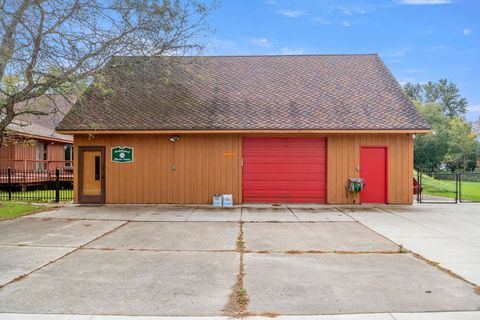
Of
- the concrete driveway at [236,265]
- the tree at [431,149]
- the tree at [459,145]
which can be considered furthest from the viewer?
the tree at [431,149]

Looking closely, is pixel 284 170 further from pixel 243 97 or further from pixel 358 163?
pixel 243 97

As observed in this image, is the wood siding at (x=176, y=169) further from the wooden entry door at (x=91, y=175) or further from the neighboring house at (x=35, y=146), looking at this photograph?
the neighboring house at (x=35, y=146)

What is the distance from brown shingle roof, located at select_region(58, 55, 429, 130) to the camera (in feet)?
40.0

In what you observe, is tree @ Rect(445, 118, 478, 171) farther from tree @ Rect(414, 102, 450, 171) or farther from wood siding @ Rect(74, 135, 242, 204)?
wood siding @ Rect(74, 135, 242, 204)

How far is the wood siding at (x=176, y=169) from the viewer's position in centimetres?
1269

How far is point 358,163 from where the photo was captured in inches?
495

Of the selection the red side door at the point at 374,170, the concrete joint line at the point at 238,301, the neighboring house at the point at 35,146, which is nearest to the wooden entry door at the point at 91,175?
the neighboring house at the point at 35,146

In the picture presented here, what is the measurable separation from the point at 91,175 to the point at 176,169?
3244 mm

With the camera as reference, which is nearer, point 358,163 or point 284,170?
point 358,163

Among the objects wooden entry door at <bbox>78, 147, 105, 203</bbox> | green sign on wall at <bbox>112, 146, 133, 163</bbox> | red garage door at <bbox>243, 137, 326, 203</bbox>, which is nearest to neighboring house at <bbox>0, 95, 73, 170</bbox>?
wooden entry door at <bbox>78, 147, 105, 203</bbox>

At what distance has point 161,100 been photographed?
44.8 ft

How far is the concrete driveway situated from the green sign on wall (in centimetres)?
325

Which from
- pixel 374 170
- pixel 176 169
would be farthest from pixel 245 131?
pixel 374 170

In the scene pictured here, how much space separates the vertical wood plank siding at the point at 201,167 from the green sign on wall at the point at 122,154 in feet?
0.52
